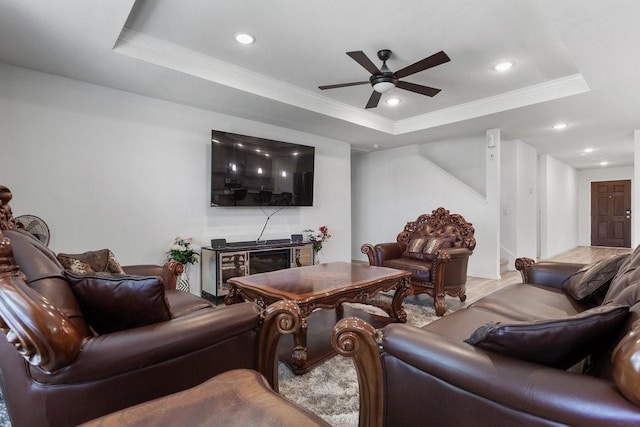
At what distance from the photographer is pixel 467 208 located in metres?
5.34

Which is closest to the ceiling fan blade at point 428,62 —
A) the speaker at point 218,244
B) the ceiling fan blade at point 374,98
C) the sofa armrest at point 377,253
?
the ceiling fan blade at point 374,98

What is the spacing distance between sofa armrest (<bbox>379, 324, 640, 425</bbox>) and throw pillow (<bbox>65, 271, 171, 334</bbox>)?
2.86 ft

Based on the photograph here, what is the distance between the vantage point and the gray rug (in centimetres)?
157

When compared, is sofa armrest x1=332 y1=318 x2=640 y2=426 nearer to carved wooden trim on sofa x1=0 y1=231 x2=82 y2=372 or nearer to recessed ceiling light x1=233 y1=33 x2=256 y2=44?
carved wooden trim on sofa x1=0 y1=231 x2=82 y2=372

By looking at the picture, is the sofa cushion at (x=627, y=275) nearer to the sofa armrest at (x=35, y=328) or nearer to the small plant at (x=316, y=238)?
the sofa armrest at (x=35, y=328)

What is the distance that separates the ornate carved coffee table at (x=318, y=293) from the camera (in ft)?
6.70

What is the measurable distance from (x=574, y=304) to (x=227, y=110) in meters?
3.91

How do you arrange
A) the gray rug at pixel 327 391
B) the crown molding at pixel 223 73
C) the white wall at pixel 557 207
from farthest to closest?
the white wall at pixel 557 207, the crown molding at pixel 223 73, the gray rug at pixel 327 391

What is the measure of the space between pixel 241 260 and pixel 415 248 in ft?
6.85

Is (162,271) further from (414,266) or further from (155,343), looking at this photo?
(414,266)

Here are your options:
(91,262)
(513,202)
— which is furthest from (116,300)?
(513,202)

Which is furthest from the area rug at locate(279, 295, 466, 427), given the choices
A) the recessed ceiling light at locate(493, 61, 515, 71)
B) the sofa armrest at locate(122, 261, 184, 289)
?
the recessed ceiling light at locate(493, 61, 515, 71)

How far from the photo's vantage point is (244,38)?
276 cm

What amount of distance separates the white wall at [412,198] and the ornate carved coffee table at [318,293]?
2810mm
